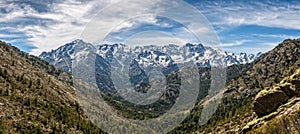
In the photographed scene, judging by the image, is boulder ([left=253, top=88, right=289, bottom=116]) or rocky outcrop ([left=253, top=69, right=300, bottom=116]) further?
boulder ([left=253, top=88, right=289, bottom=116])

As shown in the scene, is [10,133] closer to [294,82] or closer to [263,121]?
[263,121]

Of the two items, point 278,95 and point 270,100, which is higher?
point 278,95

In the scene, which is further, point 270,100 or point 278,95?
point 270,100

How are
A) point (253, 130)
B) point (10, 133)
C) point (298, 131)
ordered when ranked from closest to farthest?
point (298, 131)
point (253, 130)
point (10, 133)

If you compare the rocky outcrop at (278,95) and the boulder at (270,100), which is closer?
the rocky outcrop at (278,95)

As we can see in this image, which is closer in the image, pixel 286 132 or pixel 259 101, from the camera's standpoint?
pixel 286 132

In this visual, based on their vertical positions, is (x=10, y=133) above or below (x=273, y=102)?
below

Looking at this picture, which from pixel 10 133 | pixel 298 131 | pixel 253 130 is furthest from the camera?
pixel 10 133

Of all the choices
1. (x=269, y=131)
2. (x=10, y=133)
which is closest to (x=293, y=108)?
(x=269, y=131)
